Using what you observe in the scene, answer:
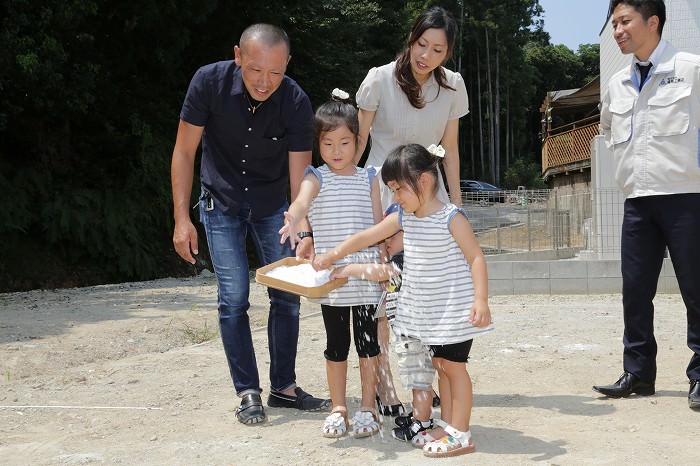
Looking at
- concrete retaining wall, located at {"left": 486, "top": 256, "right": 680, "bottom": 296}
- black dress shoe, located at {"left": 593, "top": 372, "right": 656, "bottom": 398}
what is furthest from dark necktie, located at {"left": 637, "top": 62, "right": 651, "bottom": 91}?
concrete retaining wall, located at {"left": 486, "top": 256, "right": 680, "bottom": 296}

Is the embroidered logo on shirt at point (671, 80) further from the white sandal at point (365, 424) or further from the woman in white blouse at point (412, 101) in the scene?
the white sandal at point (365, 424)

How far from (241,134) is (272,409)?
1569 mm

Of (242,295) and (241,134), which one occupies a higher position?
(241,134)

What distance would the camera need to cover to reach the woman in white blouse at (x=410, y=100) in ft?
13.8

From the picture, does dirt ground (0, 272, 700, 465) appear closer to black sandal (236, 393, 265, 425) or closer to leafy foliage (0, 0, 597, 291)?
black sandal (236, 393, 265, 425)

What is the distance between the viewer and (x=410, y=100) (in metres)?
4.29

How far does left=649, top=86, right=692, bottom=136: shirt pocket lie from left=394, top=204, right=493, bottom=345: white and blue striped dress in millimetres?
1625

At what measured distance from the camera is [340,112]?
3961 millimetres

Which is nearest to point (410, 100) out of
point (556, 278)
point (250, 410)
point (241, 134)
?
point (241, 134)

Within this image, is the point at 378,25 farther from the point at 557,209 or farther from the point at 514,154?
the point at 514,154

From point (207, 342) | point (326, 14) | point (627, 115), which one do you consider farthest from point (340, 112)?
point (326, 14)

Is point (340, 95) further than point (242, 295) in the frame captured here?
No

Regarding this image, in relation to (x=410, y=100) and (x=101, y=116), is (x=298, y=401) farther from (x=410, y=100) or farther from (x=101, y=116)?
(x=101, y=116)

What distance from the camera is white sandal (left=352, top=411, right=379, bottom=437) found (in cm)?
382
